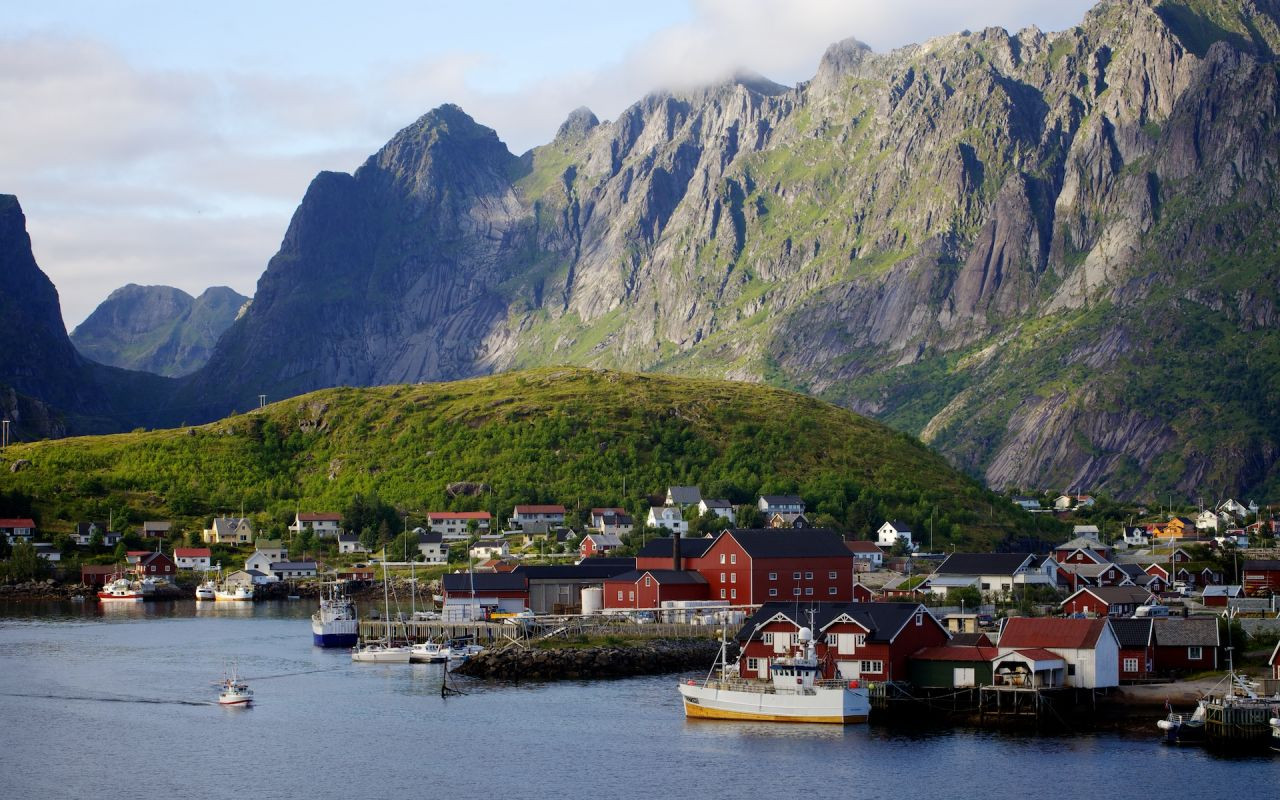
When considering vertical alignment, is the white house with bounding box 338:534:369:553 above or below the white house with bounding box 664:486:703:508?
below

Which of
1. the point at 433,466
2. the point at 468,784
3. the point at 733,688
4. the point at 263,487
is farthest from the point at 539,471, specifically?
the point at 468,784

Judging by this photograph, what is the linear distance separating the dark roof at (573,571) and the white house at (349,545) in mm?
45946

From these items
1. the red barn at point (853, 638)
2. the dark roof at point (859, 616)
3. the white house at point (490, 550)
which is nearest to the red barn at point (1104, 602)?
the red barn at point (853, 638)

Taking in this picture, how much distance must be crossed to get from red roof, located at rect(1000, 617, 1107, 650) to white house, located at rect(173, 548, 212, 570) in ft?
335

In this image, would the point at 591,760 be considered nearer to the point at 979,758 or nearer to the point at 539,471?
the point at 979,758

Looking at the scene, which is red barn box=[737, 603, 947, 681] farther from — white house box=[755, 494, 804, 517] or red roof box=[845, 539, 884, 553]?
white house box=[755, 494, 804, 517]

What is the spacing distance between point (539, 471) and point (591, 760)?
113252 millimetres

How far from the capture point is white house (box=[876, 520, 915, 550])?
497ft

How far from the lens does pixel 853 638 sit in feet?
243

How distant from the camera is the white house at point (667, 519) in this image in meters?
155

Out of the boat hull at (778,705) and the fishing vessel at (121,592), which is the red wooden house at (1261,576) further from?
the fishing vessel at (121,592)

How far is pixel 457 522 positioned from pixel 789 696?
320ft

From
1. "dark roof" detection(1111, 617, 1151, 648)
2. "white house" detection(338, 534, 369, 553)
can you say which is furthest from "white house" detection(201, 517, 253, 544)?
"dark roof" detection(1111, 617, 1151, 648)

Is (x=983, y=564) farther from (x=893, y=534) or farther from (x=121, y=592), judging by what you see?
(x=121, y=592)
